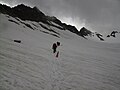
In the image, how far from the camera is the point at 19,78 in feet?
26.7

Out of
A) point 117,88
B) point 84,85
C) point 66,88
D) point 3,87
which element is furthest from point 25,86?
point 117,88

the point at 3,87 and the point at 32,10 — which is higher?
the point at 32,10

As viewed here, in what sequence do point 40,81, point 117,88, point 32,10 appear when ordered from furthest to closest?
point 32,10, point 117,88, point 40,81

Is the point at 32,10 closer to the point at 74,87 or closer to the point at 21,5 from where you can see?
the point at 21,5

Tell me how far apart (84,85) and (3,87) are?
16.3 feet

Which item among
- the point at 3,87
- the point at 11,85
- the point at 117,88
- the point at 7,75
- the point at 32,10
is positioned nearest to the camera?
the point at 3,87

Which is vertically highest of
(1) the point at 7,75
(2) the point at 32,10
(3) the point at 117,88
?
(2) the point at 32,10

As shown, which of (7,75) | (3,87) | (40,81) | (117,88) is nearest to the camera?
(3,87)

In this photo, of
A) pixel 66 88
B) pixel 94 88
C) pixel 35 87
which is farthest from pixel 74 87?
pixel 35 87

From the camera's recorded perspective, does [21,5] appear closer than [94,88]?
No

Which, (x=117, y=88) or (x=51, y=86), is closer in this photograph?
(x=51, y=86)

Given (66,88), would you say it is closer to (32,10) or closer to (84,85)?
(84,85)

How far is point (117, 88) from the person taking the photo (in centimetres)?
1020

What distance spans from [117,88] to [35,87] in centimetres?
553
